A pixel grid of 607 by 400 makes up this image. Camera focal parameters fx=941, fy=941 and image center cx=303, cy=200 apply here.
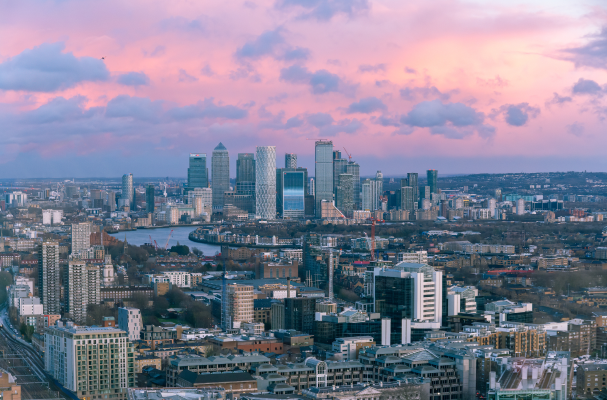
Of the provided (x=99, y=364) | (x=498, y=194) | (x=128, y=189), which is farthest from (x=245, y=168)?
(x=99, y=364)

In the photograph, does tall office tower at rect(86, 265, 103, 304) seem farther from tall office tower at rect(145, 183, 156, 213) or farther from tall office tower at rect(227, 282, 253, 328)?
tall office tower at rect(145, 183, 156, 213)

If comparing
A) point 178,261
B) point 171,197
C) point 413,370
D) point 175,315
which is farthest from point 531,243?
point 171,197

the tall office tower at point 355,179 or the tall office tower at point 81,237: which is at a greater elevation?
the tall office tower at point 355,179

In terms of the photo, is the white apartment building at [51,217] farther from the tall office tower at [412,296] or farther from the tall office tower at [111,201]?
the tall office tower at [412,296]

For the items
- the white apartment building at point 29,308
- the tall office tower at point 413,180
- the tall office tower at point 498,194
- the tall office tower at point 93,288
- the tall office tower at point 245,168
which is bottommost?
the white apartment building at point 29,308

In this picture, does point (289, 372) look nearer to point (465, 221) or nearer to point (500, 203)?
point (465, 221)

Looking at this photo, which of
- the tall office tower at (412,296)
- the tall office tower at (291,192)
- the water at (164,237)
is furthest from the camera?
the tall office tower at (291,192)

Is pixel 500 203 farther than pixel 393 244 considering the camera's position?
Yes

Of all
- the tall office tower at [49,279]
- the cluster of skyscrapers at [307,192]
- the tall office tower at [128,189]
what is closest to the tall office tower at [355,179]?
the cluster of skyscrapers at [307,192]
